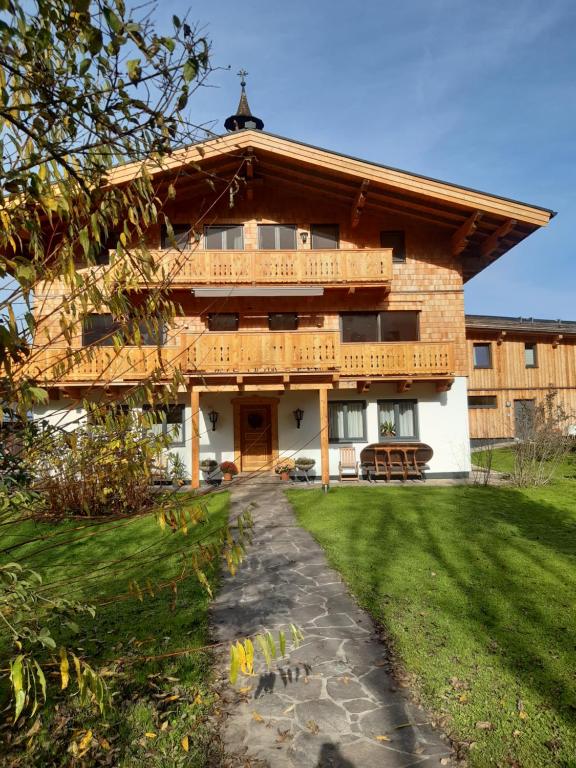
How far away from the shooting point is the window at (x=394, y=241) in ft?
55.9

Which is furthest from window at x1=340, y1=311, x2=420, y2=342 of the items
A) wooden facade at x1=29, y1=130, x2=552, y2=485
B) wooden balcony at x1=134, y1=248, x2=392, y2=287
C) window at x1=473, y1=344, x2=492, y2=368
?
window at x1=473, y1=344, x2=492, y2=368

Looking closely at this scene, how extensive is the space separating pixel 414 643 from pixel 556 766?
1788mm

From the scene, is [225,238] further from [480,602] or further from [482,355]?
[482,355]

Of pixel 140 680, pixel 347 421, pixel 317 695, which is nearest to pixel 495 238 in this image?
pixel 347 421

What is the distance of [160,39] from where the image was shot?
191 centimetres

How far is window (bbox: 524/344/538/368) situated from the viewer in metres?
26.1

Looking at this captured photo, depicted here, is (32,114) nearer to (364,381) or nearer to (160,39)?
(160,39)

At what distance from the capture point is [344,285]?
15.8 metres

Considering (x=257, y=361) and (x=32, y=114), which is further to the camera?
(x=257, y=361)

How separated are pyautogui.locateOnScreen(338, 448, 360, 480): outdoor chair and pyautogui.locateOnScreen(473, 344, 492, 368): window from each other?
12.5 meters

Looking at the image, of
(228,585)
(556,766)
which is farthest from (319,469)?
(556,766)

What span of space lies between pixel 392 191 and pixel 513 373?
1406 cm

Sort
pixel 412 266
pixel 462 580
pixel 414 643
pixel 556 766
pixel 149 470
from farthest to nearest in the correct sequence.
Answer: pixel 412 266, pixel 462 580, pixel 414 643, pixel 556 766, pixel 149 470

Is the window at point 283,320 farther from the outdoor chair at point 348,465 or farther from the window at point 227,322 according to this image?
the outdoor chair at point 348,465
